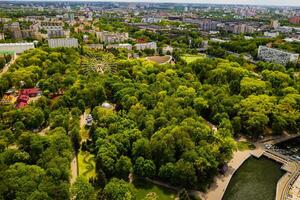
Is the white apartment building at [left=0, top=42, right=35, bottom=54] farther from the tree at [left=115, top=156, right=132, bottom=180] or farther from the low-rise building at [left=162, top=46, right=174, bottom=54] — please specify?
the tree at [left=115, top=156, right=132, bottom=180]

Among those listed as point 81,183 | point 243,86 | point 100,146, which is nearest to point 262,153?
point 243,86

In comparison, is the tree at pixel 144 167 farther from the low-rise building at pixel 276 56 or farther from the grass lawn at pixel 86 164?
the low-rise building at pixel 276 56

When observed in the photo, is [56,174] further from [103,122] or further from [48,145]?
[103,122]

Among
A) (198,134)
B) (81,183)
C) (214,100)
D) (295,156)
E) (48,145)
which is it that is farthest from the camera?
(214,100)

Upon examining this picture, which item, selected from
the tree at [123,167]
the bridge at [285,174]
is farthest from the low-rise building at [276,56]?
the tree at [123,167]

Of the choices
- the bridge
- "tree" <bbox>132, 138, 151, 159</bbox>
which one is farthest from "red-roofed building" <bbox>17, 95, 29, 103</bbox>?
the bridge

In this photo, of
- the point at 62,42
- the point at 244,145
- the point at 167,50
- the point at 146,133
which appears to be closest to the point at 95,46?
the point at 62,42

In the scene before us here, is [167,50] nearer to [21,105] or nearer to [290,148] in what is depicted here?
[21,105]
